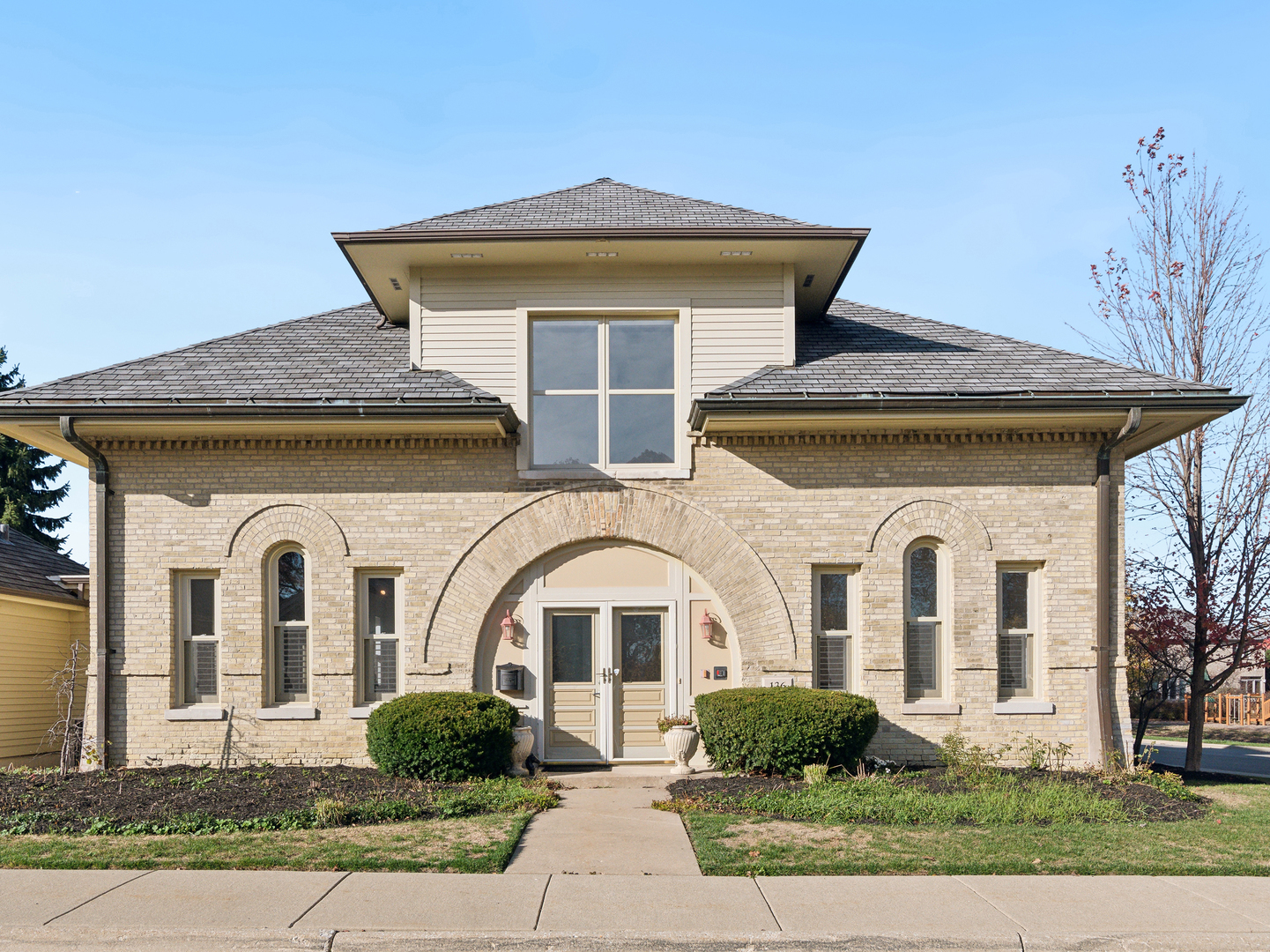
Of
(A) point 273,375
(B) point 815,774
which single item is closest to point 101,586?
(A) point 273,375

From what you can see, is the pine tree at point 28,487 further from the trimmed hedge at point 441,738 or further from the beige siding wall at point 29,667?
the trimmed hedge at point 441,738

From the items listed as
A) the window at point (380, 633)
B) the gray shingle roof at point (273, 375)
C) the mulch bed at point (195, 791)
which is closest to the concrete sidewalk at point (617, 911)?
the mulch bed at point (195, 791)

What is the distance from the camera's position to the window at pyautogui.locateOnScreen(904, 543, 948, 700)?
1312 centimetres

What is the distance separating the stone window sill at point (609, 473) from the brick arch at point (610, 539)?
181mm

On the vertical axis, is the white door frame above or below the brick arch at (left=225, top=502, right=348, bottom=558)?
below

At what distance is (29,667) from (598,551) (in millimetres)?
10034

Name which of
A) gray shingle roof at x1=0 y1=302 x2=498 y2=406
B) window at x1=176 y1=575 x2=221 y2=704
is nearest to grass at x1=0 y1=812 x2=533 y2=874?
window at x1=176 y1=575 x2=221 y2=704

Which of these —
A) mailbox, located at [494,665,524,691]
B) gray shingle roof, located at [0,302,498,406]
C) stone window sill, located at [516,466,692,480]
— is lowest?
mailbox, located at [494,665,524,691]

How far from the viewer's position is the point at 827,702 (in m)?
11.6

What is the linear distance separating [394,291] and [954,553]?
8820mm

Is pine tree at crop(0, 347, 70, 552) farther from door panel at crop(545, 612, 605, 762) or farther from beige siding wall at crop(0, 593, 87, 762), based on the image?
door panel at crop(545, 612, 605, 762)

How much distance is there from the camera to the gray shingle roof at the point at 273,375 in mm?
12562

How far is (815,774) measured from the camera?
36.2 feet

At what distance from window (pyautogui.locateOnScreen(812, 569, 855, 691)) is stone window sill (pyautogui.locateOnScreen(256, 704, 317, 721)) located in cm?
668
